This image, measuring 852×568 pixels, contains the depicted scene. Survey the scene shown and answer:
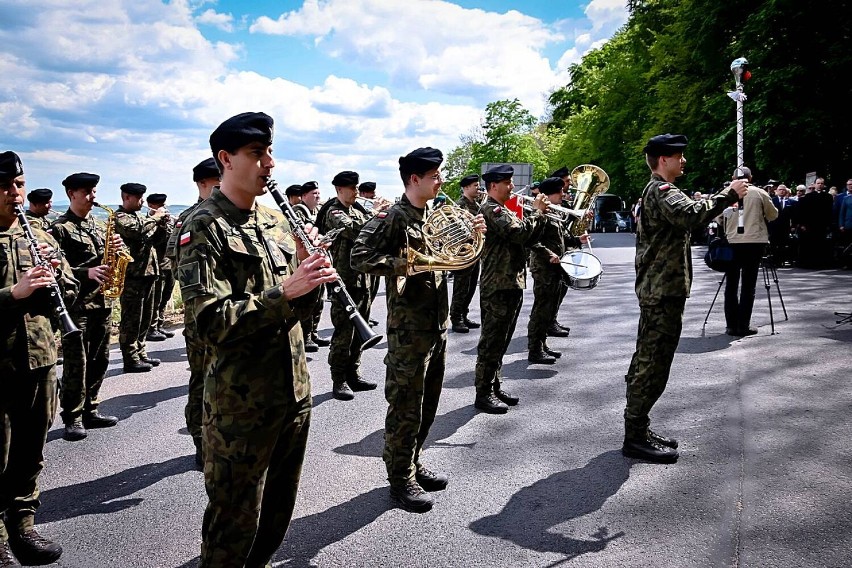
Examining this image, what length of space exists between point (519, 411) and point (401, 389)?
7.76 feet

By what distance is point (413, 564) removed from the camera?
12.1ft

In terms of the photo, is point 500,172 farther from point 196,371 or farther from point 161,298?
point 161,298

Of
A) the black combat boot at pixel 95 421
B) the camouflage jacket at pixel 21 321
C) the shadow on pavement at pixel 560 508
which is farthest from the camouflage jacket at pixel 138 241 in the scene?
the shadow on pavement at pixel 560 508

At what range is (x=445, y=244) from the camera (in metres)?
4.75

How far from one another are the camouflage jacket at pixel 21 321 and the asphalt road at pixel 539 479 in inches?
47.4

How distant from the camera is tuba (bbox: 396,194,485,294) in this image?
4.46 metres

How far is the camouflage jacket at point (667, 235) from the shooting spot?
16.2ft

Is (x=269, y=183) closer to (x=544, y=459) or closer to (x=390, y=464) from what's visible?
(x=390, y=464)

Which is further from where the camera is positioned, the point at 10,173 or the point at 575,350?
the point at 575,350

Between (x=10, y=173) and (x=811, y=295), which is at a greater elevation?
(x=10, y=173)

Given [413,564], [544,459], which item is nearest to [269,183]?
[413,564]

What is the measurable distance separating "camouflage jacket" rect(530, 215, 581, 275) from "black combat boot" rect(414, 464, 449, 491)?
13.9 feet

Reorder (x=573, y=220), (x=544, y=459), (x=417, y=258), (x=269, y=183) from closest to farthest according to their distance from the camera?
(x=269, y=183) < (x=417, y=258) < (x=544, y=459) < (x=573, y=220)

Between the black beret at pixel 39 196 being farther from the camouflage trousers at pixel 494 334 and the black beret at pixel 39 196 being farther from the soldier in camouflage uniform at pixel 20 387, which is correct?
the camouflage trousers at pixel 494 334
